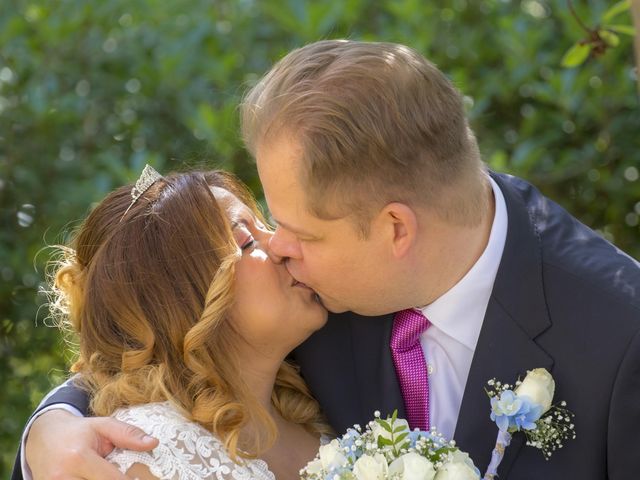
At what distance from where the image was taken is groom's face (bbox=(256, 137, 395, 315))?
3240 millimetres

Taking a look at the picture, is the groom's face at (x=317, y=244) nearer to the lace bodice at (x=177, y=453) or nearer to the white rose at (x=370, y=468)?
the lace bodice at (x=177, y=453)

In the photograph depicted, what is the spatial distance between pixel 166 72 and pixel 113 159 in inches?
21.0

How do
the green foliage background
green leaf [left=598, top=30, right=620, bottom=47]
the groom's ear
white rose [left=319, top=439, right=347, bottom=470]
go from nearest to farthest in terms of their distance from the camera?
white rose [left=319, top=439, right=347, bottom=470], the groom's ear, green leaf [left=598, top=30, right=620, bottom=47], the green foliage background

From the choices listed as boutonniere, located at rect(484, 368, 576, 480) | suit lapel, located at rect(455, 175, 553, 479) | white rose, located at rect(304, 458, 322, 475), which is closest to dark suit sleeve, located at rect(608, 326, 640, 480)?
boutonniere, located at rect(484, 368, 576, 480)

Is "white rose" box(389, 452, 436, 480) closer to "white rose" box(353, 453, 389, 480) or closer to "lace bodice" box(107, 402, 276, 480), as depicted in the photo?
"white rose" box(353, 453, 389, 480)

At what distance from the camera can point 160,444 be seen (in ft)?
10.5

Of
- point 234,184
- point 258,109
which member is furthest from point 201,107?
point 258,109

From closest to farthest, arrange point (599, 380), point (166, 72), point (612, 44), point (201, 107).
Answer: point (599, 380) < point (612, 44) < point (201, 107) < point (166, 72)

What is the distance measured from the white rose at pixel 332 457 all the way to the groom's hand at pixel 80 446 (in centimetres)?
55

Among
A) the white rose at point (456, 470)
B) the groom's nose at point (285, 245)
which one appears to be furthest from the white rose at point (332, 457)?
the groom's nose at point (285, 245)

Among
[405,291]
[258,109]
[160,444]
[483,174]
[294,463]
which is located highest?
[258,109]

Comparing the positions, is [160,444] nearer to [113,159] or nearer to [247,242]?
[247,242]

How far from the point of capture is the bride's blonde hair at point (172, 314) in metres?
3.39

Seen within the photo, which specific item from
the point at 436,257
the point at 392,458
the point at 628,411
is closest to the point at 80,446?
the point at 392,458
